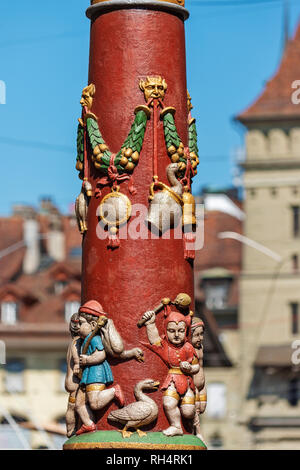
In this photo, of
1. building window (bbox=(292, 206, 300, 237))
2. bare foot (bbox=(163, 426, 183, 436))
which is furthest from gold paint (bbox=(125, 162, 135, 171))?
building window (bbox=(292, 206, 300, 237))

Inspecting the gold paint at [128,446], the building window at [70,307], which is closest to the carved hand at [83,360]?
the gold paint at [128,446]

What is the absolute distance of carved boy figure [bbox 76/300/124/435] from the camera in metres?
20.0

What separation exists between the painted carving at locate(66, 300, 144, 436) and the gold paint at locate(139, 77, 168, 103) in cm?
243

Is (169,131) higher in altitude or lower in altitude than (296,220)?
lower

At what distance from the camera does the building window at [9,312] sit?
8519cm

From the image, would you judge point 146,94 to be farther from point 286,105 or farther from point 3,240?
point 3,240

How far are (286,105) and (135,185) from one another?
6248cm

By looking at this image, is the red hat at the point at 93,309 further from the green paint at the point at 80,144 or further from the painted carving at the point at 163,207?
the green paint at the point at 80,144

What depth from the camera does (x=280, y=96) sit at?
8325 cm

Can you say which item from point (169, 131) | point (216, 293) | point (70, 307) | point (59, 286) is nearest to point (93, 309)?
point (169, 131)

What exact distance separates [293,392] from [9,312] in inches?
542

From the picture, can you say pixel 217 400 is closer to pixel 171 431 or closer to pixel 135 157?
pixel 135 157

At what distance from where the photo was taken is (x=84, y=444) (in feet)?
65.5

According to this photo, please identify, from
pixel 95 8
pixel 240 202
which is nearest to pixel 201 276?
pixel 240 202
